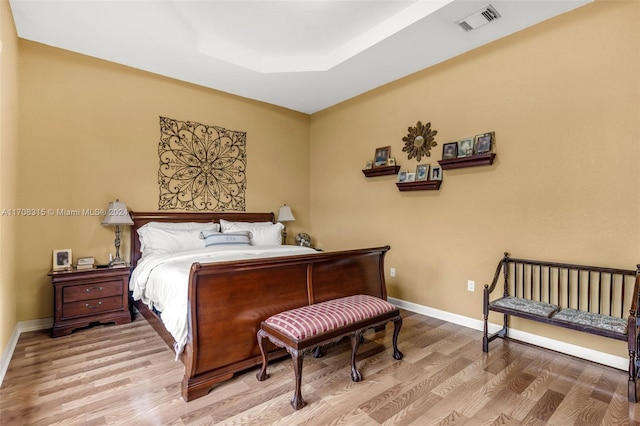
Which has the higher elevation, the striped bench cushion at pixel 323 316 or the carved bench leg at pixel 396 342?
the striped bench cushion at pixel 323 316

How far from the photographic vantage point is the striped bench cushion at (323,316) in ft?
6.64

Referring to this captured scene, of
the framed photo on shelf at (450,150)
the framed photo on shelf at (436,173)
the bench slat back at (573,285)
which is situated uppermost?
the framed photo on shelf at (450,150)

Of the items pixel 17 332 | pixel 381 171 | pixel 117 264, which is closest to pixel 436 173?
pixel 381 171

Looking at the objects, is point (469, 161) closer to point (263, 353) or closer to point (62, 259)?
point (263, 353)

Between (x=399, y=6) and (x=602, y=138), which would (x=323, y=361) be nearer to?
(x=602, y=138)

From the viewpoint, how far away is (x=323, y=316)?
217 cm

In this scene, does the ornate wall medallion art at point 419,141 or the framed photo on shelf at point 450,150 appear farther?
the ornate wall medallion art at point 419,141

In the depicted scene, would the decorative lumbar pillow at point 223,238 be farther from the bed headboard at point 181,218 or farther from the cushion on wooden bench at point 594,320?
the cushion on wooden bench at point 594,320

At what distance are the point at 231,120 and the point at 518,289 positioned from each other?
4051 millimetres

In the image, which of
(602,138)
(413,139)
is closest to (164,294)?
(413,139)

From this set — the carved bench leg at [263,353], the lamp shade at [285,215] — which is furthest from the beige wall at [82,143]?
the carved bench leg at [263,353]

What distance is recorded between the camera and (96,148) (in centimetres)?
348

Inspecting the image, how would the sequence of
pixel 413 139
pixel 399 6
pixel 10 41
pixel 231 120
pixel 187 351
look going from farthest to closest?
pixel 231 120
pixel 413 139
pixel 399 6
pixel 10 41
pixel 187 351

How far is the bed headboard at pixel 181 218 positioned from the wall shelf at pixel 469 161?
2.64 m
